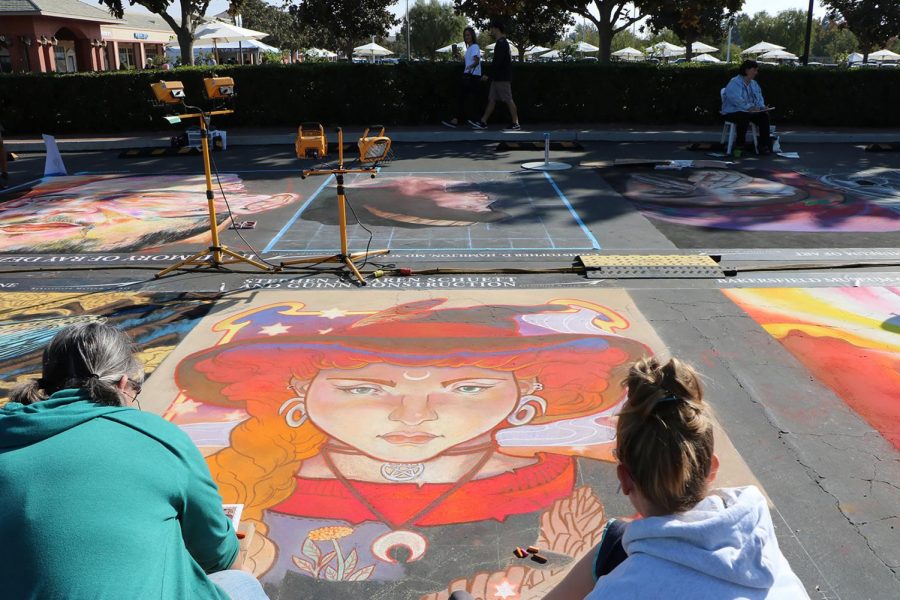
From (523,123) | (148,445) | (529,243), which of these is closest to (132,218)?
(529,243)

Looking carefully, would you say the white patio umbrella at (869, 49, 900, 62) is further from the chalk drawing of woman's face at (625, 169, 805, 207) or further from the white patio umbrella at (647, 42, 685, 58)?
the chalk drawing of woman's face at (625, 169, 805, 207)

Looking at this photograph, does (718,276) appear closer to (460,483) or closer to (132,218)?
(460,483)

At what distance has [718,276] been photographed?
689 centimetres

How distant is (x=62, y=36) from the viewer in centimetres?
3447

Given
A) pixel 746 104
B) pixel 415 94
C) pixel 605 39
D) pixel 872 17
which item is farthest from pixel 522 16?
pixel 872 17

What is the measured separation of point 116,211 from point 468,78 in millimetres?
8566

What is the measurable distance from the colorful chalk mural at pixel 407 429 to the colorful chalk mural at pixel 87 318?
229 mm

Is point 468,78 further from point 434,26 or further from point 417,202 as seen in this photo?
point 434,26

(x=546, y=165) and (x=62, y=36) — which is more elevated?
(x=62, y=36)

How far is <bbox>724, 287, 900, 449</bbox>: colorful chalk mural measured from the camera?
14.9ft

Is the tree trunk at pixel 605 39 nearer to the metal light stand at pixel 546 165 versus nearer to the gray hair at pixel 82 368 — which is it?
the metal light stand at pixel 546 165

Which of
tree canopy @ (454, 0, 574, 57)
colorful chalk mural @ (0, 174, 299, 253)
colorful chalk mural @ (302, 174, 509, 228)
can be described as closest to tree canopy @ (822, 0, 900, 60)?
tree canopy @ (454, 0, 574, 57)

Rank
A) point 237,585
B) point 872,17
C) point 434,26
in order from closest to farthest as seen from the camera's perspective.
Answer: point 237,585 < point 872,17 < point 434,26

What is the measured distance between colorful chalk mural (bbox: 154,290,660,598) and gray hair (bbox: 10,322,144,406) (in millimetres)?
1298
